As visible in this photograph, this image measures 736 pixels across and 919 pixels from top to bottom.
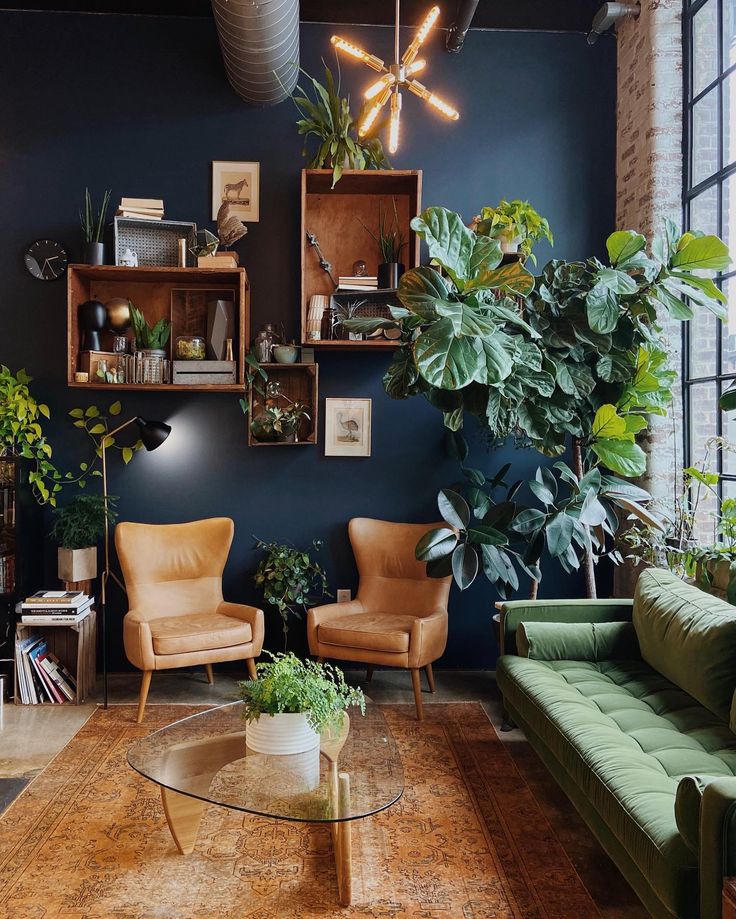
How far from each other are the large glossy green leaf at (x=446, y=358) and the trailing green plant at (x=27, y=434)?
7.17ft

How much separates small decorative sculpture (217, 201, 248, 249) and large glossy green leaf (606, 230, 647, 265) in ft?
6.49

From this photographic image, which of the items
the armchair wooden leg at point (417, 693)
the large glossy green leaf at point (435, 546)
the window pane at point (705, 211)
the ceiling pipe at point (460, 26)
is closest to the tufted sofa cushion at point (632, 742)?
the armchair wooden leg at point (417, 693)

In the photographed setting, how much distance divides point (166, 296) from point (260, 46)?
4.71ft

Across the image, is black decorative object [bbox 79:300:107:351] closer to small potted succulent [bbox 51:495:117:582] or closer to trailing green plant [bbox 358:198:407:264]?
small potted succulent [bbox 51:495:117:582]

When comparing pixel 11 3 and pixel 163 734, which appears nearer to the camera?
pixel 163 734

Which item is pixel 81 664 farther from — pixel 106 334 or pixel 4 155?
pixel 4 155

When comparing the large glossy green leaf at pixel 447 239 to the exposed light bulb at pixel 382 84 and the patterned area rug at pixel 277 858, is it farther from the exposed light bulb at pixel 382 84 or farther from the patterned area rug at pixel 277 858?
the patterned area rug at pixel 277 858

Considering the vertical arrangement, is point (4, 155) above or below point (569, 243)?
above

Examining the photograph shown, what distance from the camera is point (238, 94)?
434 centimetres

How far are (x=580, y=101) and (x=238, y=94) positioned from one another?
205 cm

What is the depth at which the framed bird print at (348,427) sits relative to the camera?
14.6ft

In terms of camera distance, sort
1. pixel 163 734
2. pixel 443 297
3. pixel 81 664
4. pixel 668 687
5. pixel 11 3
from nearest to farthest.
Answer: pixel 163 734 < pixel 668 687 < pixel 443 297 < pixel 81 664 < pixel 11 3

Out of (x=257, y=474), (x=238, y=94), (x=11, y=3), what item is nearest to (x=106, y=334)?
(x=257, y=474)

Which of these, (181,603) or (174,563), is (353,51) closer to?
(174,563)
